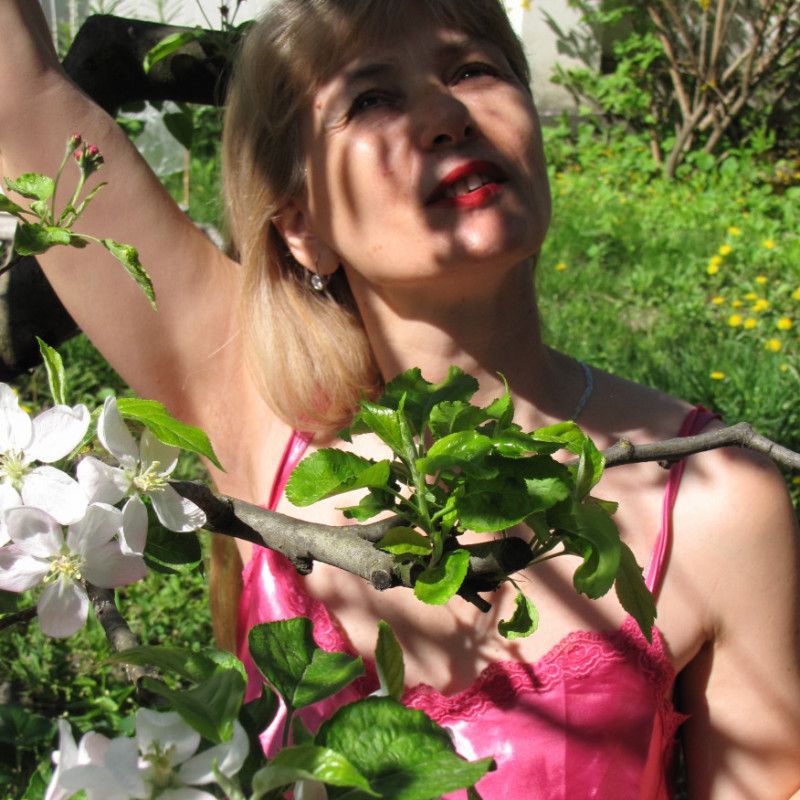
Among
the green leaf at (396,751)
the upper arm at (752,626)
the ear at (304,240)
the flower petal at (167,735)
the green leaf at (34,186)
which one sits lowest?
the upper arm at (752,626)

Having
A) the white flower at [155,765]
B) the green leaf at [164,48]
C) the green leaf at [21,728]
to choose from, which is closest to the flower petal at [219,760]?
the white flower at [155,765]

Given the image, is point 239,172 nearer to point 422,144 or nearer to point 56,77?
point 56,77

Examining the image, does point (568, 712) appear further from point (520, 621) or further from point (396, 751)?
point (396, 751)

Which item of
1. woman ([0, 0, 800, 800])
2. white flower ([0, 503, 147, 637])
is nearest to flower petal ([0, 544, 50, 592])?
white flower ([0, 503, 147, 637])

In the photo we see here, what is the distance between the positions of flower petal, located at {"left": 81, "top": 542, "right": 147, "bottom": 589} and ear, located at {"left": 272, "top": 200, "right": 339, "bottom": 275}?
3.89 ft

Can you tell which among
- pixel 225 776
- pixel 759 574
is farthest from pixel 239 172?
pixel 225 776

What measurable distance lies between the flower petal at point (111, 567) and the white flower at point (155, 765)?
15 centimetres

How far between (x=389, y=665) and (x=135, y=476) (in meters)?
0.21

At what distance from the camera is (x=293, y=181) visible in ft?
5.90

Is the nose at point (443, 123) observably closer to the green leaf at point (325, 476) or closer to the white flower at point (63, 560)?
the green leaf at point (325, 476)

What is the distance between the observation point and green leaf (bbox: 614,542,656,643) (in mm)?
776

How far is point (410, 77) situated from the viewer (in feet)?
5.25

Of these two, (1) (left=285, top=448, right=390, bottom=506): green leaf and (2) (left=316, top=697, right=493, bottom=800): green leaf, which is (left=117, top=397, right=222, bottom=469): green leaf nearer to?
→ (1) (left=285, top=448, right=390, bottom=506): green leaf

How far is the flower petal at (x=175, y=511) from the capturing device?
2.31ft
